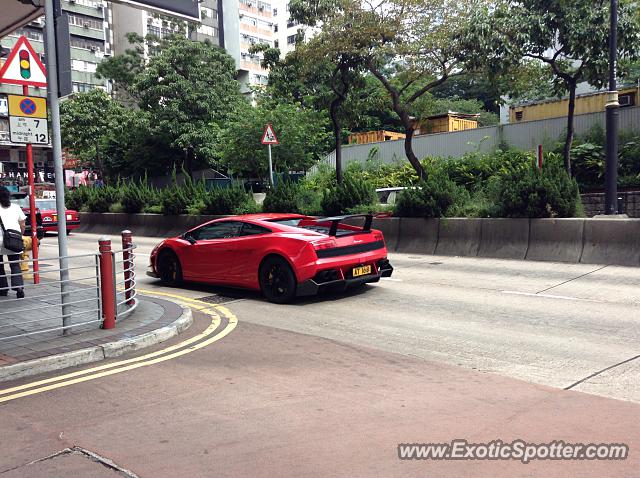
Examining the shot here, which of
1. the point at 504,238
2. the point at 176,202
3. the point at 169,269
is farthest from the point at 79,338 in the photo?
the point at 176,202

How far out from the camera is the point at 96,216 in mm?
28750

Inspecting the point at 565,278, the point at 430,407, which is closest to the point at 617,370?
the point at 430,407

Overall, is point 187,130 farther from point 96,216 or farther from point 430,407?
point 430,407

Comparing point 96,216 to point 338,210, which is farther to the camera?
point 96,216

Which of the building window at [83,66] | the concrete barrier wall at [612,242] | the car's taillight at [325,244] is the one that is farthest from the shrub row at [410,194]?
the building window at [83,66]

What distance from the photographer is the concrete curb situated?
5.80 meters

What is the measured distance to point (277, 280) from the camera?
9.21m

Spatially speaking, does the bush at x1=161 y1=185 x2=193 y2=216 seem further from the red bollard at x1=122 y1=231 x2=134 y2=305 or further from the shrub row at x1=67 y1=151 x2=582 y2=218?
the red bollard at x1=122 y1=231 x2=134 y2=305

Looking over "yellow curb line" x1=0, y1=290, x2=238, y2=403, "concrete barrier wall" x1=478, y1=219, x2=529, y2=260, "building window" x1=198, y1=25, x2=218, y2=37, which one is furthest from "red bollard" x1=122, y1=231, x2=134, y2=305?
"building window" x1=198, y1=25, x2=218, y2=37

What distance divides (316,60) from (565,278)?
11.9m

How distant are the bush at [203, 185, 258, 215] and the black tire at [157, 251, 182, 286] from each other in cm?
1003

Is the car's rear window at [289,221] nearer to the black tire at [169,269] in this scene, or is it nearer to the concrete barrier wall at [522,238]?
the black tire at [169,269]

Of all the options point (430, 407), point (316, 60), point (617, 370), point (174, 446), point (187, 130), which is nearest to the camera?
point (174, 446)

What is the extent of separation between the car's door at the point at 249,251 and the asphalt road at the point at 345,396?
3.34ft
